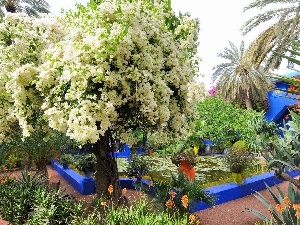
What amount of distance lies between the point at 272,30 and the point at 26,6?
12209 millimetres

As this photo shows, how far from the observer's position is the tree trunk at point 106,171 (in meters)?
6.62

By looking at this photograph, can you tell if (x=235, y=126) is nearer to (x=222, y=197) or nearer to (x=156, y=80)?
(x=222, y=197)

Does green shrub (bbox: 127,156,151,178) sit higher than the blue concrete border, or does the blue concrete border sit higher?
green shrub (bbox: 127,156,151,178)

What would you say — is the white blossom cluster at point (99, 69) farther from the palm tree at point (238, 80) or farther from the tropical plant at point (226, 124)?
the palm tree at point (238, 80)

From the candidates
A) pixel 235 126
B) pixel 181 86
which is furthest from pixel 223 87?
pixel 181 86

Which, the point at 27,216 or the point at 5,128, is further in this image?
the point at 5,128

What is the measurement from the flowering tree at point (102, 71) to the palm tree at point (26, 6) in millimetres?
11439

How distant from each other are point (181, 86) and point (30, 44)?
9.59 ft

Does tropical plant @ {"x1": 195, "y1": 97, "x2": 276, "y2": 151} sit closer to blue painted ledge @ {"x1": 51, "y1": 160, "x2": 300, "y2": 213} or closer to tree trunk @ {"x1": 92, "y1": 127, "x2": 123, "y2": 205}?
blue painted ledge @ {"x1": 51, "y1": 160, "x2": 300, "y2": 213}

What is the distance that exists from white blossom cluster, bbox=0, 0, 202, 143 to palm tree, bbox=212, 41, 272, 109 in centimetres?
2038

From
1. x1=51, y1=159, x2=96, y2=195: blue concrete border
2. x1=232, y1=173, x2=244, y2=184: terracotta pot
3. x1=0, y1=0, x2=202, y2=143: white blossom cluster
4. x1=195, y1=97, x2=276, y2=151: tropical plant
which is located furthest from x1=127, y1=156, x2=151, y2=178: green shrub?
x1=195, y1=97, x2=276, y2=151: tropical plant

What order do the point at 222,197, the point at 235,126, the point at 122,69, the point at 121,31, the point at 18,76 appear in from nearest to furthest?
the point at 121,31 < the point at 122,69 < the point at 18,76 < the point at 222,197 < the point at 235,126

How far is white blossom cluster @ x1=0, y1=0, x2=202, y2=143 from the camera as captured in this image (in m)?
5.03

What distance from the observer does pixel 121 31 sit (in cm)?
490
